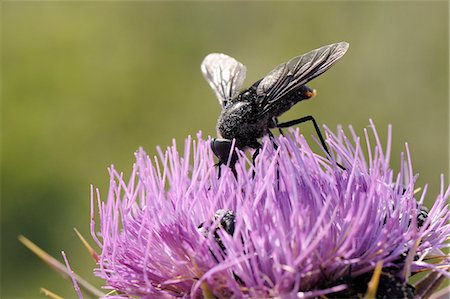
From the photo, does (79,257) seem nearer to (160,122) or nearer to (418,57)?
(160,122)

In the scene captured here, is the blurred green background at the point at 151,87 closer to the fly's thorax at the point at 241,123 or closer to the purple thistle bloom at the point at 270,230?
the fly's thorax at the point at 241,123

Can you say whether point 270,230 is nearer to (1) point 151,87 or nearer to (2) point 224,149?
(2) point 224,149

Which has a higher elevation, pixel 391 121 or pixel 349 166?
pixel 349 166

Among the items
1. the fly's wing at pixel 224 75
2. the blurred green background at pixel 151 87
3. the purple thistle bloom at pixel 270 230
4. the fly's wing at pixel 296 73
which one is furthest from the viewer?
the blurred green background at pixel 151 87

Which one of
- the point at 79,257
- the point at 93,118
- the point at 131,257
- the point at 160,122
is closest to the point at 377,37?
the point at 160,122

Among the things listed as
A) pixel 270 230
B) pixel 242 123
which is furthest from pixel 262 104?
pixel 270 230

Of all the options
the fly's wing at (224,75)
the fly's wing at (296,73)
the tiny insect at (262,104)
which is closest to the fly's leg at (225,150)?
the tiny insect at (262,104)
